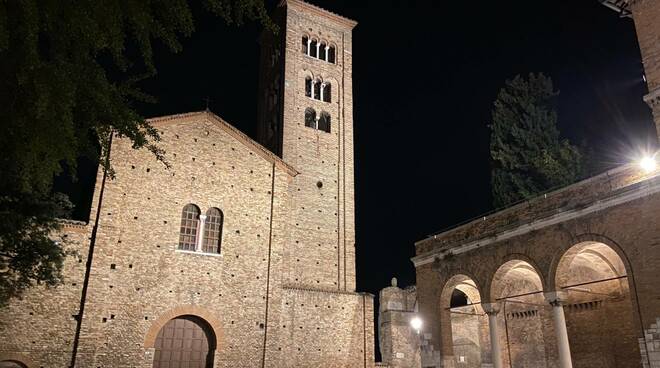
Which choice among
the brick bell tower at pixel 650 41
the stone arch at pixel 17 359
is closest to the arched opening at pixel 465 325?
the brick bell tower at pixel 650 41

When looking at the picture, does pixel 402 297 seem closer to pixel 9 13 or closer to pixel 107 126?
pixel 107 126

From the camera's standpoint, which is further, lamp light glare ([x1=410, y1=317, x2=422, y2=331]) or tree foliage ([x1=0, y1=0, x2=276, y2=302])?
lamp light glare ([x1=410, y1=317, x2=422, y2=331])

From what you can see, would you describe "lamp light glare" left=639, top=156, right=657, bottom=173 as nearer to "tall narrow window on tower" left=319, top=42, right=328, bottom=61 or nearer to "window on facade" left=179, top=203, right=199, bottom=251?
"window on facade" left=179, top=203, right=199, bottom=251

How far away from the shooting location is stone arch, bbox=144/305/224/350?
50.5 ft

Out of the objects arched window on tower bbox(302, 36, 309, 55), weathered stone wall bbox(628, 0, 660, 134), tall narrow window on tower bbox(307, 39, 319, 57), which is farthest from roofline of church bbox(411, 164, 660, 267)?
arched window on tower bbox(302, 36, 309, 55)

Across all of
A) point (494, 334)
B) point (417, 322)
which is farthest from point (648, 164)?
point (417, 322)

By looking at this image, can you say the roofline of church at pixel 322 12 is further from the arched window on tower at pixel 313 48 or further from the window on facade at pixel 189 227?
the window on facade at pixel 189 227

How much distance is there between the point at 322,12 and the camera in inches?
1013

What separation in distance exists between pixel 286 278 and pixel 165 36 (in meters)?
14.6

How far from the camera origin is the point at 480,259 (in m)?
16.9

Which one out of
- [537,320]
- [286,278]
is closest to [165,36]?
[286,278]

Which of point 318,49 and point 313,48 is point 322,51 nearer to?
point 318,49

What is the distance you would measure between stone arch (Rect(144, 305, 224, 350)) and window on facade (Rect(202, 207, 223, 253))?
2.13m

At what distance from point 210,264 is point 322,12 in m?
15.1
